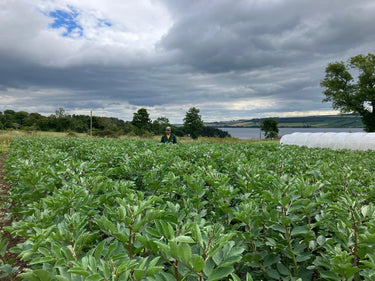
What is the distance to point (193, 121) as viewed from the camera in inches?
3469

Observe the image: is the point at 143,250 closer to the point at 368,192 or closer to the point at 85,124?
the point at 368,192

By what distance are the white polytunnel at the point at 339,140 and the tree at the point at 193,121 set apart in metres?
59.7

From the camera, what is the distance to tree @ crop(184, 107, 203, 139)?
87.9m

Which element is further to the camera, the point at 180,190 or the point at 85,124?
the point at 85,124

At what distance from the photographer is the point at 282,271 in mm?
1521

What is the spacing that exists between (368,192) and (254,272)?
208cm

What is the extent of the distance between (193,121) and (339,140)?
2619 inches

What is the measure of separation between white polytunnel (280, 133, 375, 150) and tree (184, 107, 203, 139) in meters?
59.7

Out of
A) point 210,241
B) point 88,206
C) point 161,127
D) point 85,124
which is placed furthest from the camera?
point 161,127

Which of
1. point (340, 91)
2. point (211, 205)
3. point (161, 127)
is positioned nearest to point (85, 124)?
point (161, 127)

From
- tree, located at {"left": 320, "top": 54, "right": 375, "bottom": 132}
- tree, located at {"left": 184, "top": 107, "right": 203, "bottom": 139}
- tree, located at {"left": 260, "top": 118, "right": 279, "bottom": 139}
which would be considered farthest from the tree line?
tree, located at {"left": 320, "top": 54, "right": 375, "bottom": 132}

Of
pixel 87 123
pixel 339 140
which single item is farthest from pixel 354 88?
pixel 87 123

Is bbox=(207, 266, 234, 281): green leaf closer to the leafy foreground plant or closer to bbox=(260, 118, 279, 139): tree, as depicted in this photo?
the leafy foreground plant

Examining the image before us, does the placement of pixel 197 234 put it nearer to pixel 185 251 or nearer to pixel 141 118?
pixel 185 251
